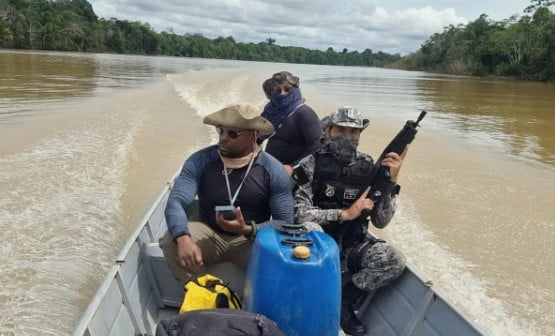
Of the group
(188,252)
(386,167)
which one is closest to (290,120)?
(386,167)

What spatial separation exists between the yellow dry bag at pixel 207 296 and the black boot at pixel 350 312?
773mm

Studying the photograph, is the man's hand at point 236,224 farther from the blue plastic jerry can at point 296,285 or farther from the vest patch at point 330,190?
the vest patch at point 330,190

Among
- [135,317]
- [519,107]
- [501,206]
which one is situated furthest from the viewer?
[519,107]

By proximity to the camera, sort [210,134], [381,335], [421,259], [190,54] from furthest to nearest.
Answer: [190,54] → [210,134] → [421,259] → [381,335]

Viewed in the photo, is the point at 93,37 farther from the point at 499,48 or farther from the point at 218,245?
the point at 218,245

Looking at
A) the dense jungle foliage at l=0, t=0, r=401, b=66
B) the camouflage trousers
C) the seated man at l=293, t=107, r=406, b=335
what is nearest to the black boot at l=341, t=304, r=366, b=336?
the seated man at l=293, t=107, r=406, b=335

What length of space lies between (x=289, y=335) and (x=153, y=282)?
1197 millimetres

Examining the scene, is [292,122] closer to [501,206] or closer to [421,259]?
[421,259]

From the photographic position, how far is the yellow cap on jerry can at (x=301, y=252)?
223 cm

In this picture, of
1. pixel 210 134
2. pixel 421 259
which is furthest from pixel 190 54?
pixel 421 259

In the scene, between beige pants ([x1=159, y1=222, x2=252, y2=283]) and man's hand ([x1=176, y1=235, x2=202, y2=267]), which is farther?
beige pants ([x1=159, y1=222, x2=252, y2=283])

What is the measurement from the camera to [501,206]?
22.8 feet

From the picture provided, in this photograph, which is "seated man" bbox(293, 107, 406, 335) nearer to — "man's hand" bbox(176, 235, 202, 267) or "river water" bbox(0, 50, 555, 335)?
"man's hand" bbox(176, 235, 202, 267)

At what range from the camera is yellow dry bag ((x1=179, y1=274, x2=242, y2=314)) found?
2.43m
